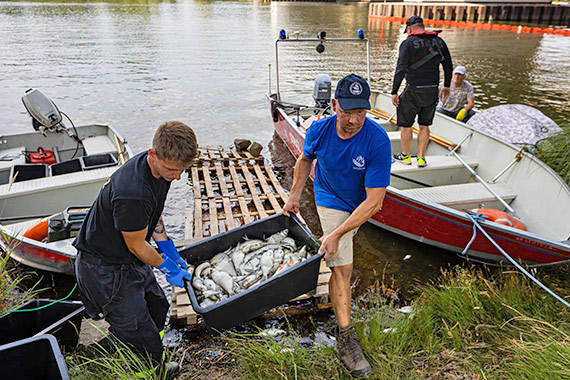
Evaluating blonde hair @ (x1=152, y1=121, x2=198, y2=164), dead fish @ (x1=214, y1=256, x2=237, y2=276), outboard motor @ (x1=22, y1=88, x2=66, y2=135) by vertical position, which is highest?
blonde hair @ (x1=152, y1=121, x2=198, y2=164)

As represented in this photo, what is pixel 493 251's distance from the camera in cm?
450

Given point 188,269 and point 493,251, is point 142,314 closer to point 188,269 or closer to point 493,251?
point 188,269

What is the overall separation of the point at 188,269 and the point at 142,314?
0.59 meters

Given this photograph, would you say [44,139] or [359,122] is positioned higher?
[359,122]

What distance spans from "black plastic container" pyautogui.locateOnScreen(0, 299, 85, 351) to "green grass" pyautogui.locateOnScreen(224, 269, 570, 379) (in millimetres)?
1492

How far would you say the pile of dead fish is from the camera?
3109 mm

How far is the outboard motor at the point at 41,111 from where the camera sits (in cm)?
694

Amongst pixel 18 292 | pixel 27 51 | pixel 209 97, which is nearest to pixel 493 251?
pixel 18 292

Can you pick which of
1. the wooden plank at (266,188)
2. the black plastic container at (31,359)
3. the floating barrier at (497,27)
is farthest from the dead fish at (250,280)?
the floating barrier at (497,27)

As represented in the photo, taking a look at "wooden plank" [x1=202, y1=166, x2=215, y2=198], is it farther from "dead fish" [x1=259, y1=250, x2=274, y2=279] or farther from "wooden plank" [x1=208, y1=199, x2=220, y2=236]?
"dead fish" [x1=259, y1=250, x2=274, y2=279]

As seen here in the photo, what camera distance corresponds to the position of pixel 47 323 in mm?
3441

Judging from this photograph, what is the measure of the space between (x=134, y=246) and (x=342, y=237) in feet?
5.15

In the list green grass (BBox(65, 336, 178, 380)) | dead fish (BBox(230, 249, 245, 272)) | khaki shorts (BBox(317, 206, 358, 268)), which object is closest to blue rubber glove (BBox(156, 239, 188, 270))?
dead fish (BBox(230, 249, 245, 272))

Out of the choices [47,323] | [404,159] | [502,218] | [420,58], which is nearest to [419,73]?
[420,58]
